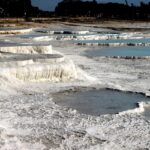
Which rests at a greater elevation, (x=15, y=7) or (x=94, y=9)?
(x=15, y=7)

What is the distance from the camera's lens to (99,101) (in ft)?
29.9

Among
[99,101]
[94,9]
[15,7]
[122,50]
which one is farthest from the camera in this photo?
[94,9]

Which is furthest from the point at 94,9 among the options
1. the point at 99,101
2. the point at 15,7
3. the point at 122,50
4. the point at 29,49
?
the point at 99,101

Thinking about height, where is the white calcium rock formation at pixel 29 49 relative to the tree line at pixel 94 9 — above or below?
above

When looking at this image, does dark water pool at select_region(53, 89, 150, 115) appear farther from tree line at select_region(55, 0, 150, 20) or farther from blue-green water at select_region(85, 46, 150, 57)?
tree line at select_region(55, 0, 150, 20)

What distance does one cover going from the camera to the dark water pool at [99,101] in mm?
8375

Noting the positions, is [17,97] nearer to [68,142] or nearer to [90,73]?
[68,142]

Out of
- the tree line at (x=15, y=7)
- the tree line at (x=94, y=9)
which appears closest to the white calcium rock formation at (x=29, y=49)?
the tree line at (x=15, y=7)

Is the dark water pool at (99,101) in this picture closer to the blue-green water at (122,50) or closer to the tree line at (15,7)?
the blue-green water at (122,50)

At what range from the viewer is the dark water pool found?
27.5ft

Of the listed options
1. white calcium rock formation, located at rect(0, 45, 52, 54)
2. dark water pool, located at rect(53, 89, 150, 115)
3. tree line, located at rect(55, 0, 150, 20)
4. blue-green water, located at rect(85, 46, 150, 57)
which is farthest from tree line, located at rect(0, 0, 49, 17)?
dark water pool, located at rect(53, 89, 150, 115)

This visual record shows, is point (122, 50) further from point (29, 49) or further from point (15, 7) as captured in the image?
point (15, 7)

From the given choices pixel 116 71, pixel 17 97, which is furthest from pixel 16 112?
pixel 116 71

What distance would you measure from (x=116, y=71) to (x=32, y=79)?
3.19m
